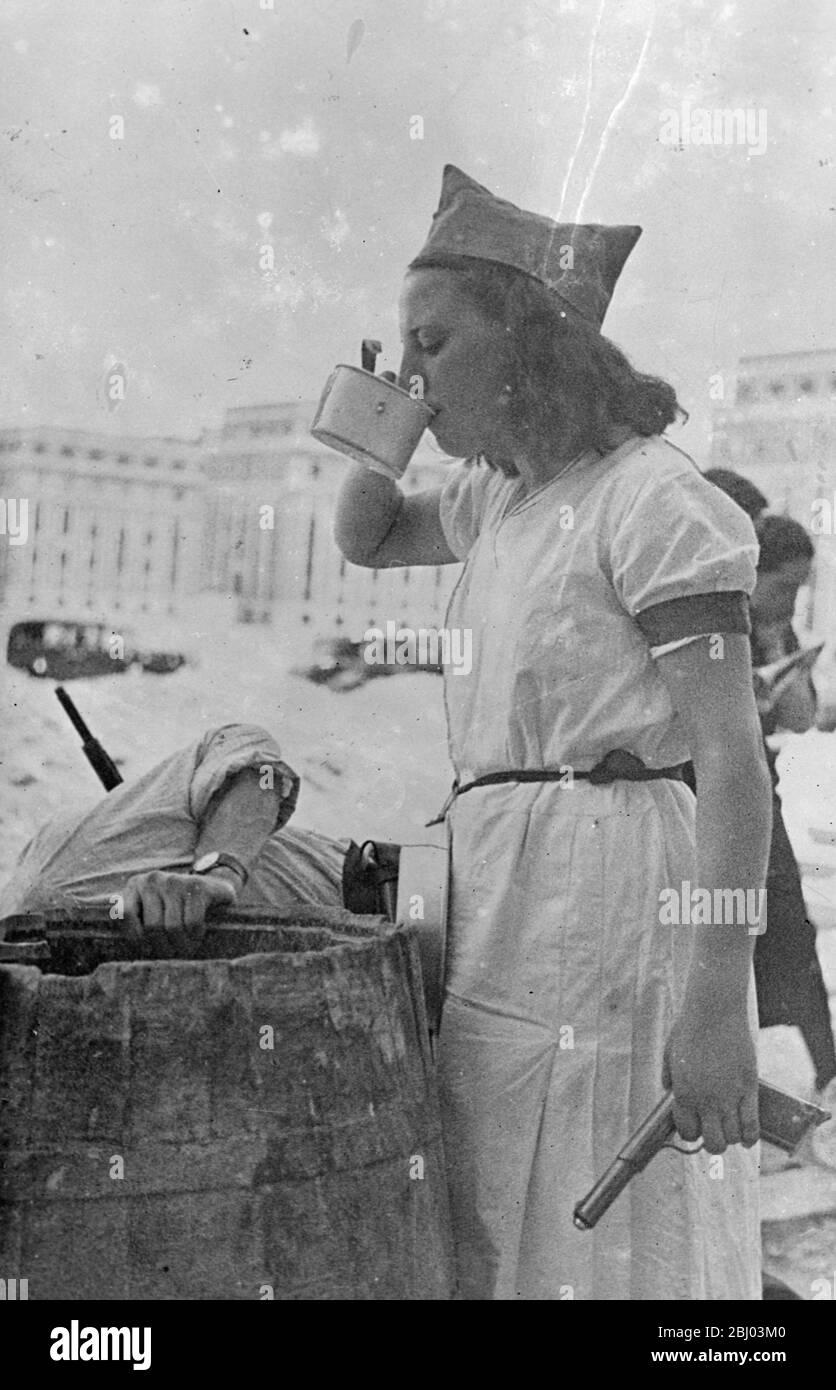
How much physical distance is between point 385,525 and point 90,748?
1.58 feet

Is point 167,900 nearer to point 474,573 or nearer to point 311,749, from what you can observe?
point 311,749

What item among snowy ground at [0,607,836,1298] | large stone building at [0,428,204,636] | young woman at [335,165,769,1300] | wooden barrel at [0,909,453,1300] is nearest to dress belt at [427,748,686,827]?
young woman at [335,165,769,1300]

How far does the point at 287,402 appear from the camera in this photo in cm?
185

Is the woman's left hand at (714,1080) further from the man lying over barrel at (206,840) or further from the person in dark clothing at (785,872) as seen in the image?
the man lying over barrel at (206,840)

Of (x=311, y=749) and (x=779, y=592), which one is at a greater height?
(x=779, y=592)

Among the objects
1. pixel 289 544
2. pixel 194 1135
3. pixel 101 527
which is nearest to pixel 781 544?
pixel 289 544

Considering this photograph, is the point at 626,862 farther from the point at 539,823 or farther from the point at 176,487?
the point at 176,487

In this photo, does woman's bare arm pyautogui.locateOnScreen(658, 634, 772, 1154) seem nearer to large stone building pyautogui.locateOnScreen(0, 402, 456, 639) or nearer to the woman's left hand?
the woman's left hand

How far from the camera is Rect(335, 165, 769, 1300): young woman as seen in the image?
5.29 ft

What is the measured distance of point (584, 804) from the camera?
5.47 ft

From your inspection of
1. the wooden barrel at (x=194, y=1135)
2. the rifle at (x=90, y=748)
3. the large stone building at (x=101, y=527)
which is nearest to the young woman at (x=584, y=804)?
the wooden barrel at (x=194, y=1135)

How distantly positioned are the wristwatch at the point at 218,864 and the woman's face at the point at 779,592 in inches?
29.2
